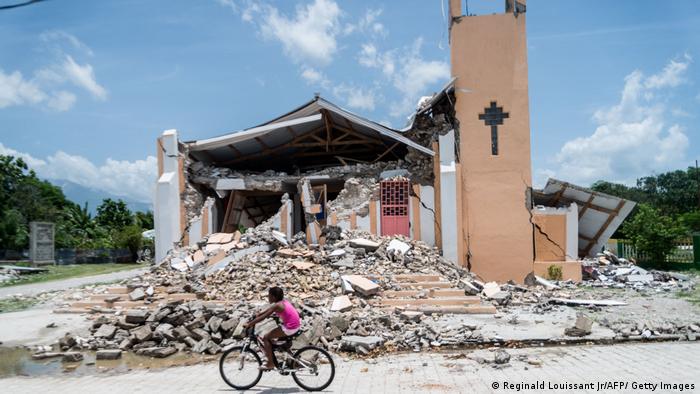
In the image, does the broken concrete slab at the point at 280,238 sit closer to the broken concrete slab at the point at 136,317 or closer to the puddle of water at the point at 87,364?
the broken concrete slab at the point at 136,317

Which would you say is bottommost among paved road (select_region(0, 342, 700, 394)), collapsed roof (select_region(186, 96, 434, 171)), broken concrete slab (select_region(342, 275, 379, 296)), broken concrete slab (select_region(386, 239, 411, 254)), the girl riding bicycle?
paved road (select_region(0, 342, 700, 394))

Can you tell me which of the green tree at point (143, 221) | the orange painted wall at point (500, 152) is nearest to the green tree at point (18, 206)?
the green tree at point (143, 221)

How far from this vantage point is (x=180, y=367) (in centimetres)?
810

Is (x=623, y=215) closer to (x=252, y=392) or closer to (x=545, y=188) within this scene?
(x=545, y=188)

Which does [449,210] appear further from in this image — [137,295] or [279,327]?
[279,327]

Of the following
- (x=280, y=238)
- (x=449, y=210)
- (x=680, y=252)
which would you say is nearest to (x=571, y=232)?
(x=449, y=210)

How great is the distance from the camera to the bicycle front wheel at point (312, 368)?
6188mm

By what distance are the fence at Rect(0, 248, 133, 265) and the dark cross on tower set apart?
27.7m

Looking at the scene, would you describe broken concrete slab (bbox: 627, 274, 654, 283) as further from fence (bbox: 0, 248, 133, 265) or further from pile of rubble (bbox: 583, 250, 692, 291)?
fence (bbox: 0, 248, 133, 265)

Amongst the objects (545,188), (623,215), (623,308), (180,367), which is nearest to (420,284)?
(623,308)

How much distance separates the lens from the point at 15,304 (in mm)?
15055

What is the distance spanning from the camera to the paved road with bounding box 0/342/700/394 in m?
6.36

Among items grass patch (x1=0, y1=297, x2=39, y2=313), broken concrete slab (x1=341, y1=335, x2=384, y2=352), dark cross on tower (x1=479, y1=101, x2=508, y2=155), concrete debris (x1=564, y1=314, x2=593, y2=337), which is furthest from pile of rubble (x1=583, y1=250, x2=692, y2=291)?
grass patch (x1=0, y1=297, x2=39, y2=313)

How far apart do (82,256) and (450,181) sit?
27.5 metres
